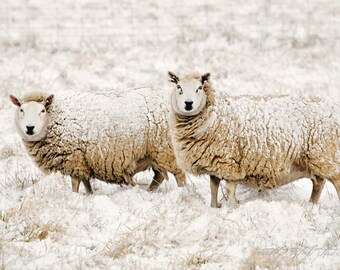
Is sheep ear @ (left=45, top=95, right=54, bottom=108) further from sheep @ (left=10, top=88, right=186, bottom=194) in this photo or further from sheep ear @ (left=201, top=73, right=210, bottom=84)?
sheep ear @ (left=201, top=73, right=210, bottom=84)

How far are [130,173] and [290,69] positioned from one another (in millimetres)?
6475

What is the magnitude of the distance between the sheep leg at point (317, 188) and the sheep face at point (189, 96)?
153 centimetres

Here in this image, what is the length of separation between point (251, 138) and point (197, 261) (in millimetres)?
1893

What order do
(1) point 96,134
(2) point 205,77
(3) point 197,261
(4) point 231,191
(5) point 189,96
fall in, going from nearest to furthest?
(3) point 197,261 < (5) point 189,96 < (4) point 231,191 < (2) point 205,77 < (1) point 96,134

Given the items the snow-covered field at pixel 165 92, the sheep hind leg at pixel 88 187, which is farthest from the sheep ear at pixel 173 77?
the sheep hind leg at pixel 88 187

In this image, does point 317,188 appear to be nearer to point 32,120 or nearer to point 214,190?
point 214,190

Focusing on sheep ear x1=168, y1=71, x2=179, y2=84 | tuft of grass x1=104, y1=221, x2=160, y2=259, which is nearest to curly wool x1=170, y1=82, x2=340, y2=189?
sheep ear x1=168, y1=71, x2=179, y2=84

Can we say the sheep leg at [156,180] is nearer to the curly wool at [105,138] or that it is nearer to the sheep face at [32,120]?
the curly wool at [105,138]

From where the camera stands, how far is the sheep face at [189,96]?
558cm

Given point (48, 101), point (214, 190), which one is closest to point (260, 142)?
point (214, 190)

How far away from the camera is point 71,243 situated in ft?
13.8

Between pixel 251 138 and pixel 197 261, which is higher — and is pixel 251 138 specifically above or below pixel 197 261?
above

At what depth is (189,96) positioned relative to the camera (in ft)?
18.3

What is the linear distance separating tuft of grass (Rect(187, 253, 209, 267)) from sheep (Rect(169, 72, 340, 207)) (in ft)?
5.23
